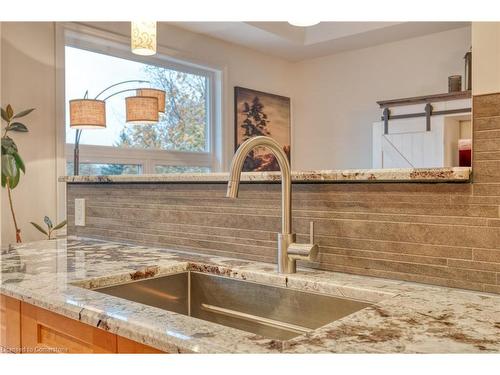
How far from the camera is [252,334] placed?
635 mm

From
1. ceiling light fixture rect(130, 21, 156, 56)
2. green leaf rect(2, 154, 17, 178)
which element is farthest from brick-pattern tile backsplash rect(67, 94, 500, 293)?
green leaf rect(2, 154, 17, 178)

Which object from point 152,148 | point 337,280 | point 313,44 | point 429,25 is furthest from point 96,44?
point 337,280

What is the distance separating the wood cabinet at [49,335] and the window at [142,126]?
2247 mm

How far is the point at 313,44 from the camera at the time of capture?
3.87 metres

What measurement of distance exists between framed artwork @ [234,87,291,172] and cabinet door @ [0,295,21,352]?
2.95m

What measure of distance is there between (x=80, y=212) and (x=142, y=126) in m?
1.83

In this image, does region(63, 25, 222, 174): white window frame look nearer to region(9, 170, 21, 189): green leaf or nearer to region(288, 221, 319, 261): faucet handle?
region(9, 170, 21, 189): green leaf

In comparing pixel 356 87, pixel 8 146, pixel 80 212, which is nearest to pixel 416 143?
pixel 356 87

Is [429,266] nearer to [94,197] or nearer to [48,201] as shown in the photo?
[94,197]

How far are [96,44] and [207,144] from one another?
1.19 m

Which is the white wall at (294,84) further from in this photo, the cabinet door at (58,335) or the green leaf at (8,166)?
the cabinet door at (58,335)

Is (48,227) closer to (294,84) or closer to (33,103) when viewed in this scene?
(33,103)

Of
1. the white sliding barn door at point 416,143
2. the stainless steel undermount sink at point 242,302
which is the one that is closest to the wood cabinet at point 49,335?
the stainless steel undermount sink at point 242,302

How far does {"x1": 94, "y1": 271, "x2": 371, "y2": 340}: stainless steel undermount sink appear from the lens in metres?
0.95
